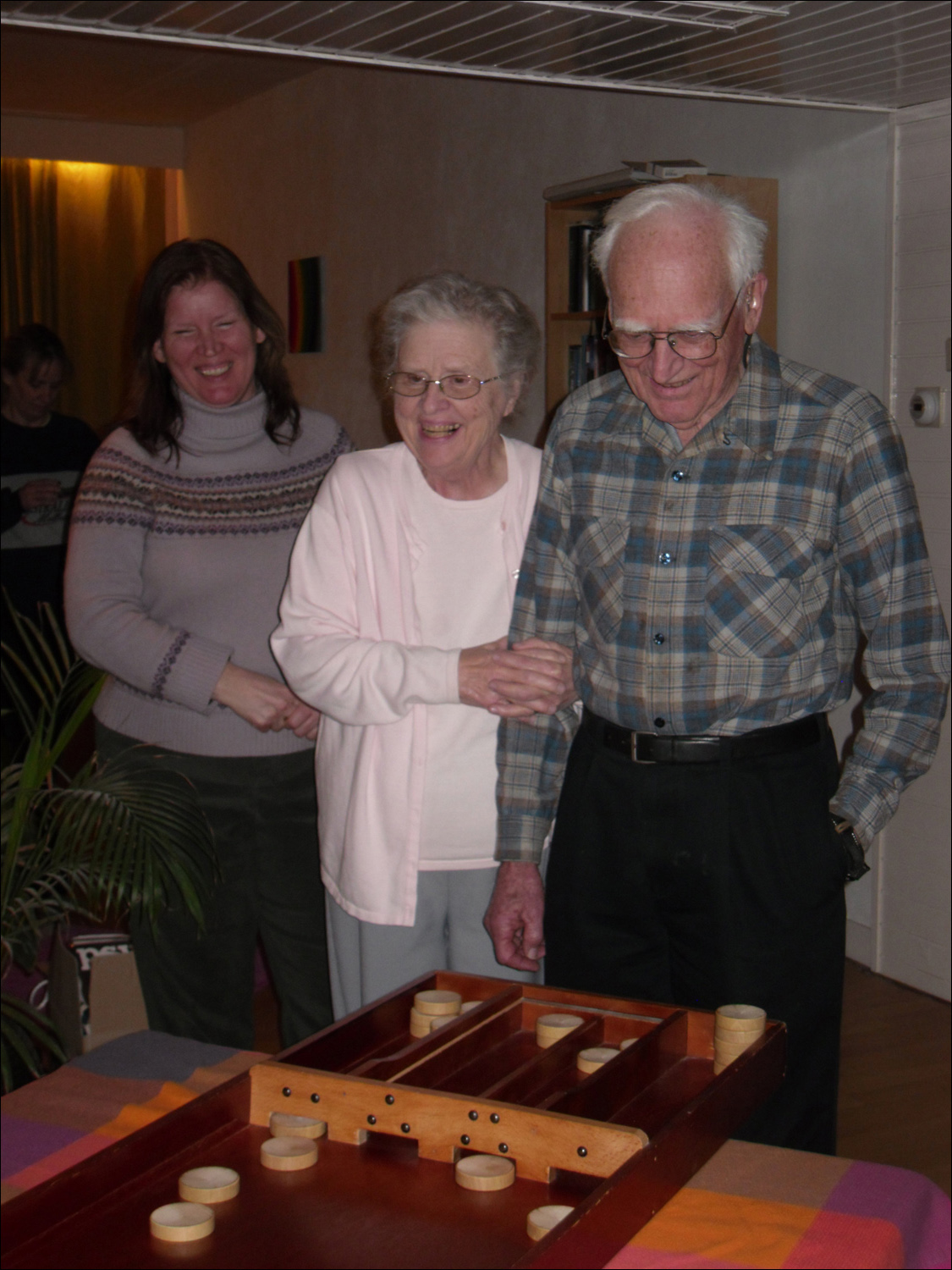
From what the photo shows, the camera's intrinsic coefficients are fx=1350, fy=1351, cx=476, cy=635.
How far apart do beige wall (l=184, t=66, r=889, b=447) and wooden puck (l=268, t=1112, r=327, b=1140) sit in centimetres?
311

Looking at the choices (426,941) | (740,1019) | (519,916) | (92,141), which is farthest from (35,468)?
(92,141)

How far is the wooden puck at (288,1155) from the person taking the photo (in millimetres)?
1168

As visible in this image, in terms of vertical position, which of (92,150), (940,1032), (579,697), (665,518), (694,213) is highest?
(92,150)

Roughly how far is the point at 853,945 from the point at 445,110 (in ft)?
12.0

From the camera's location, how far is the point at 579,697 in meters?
1.93

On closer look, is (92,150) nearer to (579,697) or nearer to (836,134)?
(836,134)

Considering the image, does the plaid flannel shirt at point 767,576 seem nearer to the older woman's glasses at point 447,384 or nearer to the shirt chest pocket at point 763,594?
the shirt chest pocket at point 763,594

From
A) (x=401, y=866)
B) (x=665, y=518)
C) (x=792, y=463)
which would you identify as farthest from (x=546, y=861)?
(x=792, y=463)

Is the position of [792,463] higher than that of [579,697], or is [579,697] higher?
[792,463]

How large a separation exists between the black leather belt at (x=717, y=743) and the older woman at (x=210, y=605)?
712mm

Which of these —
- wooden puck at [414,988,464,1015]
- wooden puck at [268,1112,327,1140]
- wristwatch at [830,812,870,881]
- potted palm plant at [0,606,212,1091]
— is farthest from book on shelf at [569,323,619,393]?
wooden puck at [268,1112,327,1140]

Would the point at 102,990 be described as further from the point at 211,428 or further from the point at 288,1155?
the point at 288,1155

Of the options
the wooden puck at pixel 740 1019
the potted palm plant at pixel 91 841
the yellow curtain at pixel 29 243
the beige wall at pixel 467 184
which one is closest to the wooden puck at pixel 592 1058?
the wooden puck at pixel 740 1019

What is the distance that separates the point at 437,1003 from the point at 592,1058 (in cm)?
18
